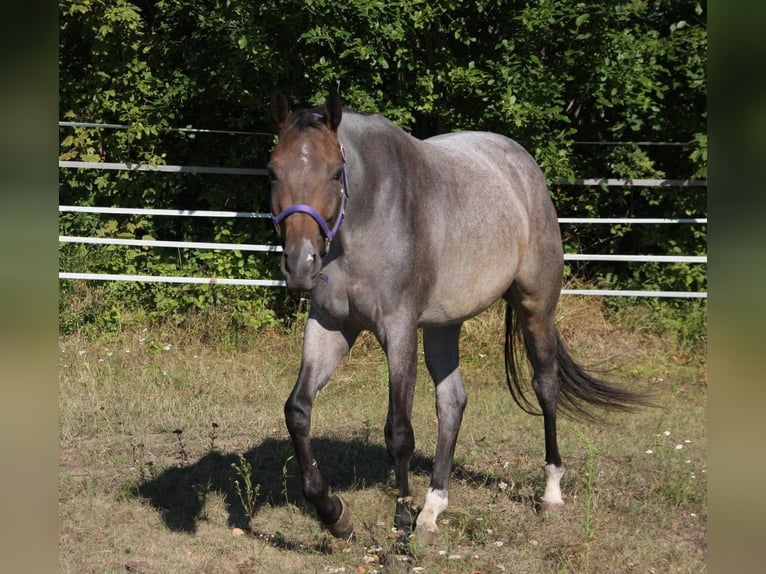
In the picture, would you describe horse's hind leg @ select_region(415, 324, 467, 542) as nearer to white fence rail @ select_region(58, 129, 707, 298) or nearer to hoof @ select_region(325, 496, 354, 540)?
hoof @ select_region(325, 496, 354, 540)

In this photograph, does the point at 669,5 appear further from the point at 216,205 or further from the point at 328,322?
the point at 328,322

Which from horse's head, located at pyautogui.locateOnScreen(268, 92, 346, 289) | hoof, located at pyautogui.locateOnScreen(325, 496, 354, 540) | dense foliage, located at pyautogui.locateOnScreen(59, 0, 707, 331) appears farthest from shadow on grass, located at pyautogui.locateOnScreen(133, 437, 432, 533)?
dense foliage, located at pyautogui.locateOnScreen(59, 0, 707, 331)

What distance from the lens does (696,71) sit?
920 cm

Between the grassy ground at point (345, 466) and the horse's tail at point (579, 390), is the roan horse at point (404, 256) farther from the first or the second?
the grassy ground at point (345, 466)

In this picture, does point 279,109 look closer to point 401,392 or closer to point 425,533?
point 401,392

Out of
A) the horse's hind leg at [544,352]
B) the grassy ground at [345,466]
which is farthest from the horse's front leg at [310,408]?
the horse's hind leg at [544,352]

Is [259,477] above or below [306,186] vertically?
below

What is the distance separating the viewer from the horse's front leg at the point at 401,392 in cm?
433

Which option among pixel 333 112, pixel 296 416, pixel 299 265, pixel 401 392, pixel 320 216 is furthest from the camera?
pixel 401 392

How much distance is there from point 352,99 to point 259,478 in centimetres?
445

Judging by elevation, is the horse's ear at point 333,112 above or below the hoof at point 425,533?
above

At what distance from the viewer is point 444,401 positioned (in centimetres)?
521

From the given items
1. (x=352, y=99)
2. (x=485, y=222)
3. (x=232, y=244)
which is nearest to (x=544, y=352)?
(x=485, y=222)

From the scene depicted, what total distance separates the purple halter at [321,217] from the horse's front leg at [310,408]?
2.16 feet
